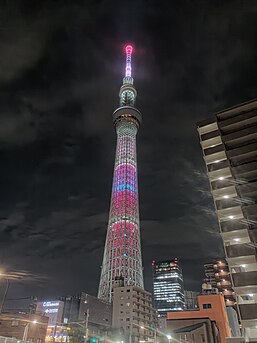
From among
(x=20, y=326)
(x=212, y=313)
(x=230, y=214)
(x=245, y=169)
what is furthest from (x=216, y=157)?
(x=20, y=326)

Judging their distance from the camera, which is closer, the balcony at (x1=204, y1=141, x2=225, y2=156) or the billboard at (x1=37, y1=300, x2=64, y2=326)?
the balcony at (x1=204, y1=141, x2=225, y2=156)

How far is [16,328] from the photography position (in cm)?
4647

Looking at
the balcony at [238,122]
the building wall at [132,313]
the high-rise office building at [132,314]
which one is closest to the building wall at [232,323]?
the high-rise office building at [132,314]

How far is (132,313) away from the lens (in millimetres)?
71000

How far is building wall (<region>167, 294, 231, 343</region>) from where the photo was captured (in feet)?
167

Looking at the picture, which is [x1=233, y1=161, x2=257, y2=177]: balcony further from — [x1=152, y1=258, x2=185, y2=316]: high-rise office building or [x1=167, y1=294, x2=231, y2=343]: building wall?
[x1=152, y1=258, x2=185, y2=316]: high-rise office building

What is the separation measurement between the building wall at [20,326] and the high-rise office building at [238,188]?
1457 inches

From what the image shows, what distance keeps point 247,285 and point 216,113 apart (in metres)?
26.7

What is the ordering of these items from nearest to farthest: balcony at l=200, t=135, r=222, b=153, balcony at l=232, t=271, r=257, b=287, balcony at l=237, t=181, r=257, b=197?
balcony at l=232, t=271, r=257, b=287 → balcony at l=237, t=181, r=257, b=197 → balcony at l=200, t=135, r=222, b=153

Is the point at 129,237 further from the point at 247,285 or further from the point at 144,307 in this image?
the point at 247,285

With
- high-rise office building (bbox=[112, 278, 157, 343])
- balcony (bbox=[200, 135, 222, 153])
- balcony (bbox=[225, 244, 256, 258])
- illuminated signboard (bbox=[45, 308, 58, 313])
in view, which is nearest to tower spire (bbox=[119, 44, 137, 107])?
high-rise office building (bbox=[112, 278, 157, 343])

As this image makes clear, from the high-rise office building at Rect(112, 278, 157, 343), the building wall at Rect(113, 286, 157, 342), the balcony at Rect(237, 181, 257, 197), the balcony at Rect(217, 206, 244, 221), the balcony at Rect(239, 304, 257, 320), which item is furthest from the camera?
the building wall at Rect(113, 286, 157, 342)

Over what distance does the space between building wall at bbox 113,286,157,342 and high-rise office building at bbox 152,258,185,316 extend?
10952cm

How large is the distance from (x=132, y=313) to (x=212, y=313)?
88.5ft
